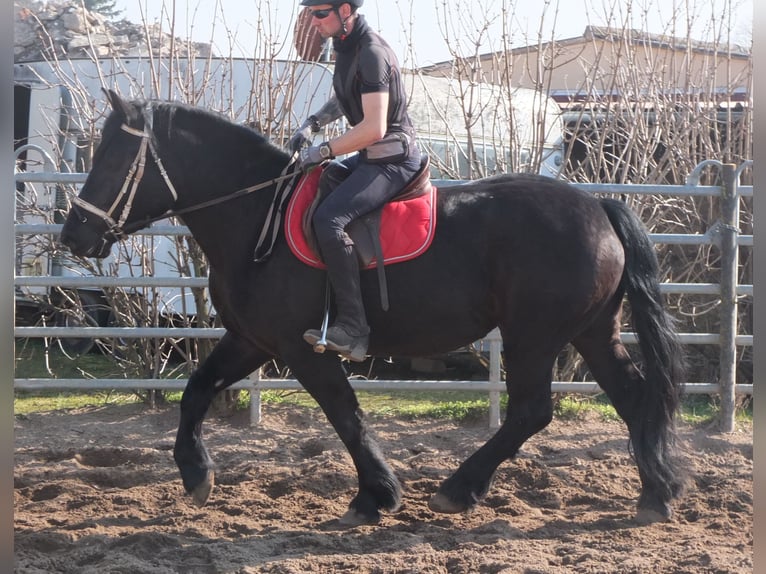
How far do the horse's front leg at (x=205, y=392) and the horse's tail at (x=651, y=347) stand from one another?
205 cm

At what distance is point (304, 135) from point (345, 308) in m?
0.98

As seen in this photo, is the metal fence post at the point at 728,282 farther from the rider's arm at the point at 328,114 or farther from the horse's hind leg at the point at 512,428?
the rider's arm at the point at 328,114

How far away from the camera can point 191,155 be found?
465 centimetres

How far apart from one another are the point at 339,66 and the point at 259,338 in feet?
4.70

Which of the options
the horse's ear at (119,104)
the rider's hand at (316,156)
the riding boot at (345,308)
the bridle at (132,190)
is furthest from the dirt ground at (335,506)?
the horse's ear at (119,104)

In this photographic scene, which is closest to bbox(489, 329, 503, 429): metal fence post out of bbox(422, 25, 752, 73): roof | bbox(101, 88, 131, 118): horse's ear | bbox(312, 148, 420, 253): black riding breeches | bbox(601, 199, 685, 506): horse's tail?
bbox(601, 199, 685, 506): horse's tail

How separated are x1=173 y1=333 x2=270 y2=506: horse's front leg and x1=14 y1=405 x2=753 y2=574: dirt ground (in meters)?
0.27

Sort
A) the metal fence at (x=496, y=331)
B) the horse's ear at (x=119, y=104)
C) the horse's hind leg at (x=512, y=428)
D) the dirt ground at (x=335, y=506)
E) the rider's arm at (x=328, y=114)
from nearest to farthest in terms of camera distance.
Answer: the dirt ground at (x=335, y=506), the horse's ear at (x=119, y=104), the horse's hind leg at (x=512, y=428), the rider's arm at (x=328, y=114), the metal fence at (x=496, y=331)

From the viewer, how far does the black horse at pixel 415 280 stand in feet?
14.7

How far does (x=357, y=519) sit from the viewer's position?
4504mm

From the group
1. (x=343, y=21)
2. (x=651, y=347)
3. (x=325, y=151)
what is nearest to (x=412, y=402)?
(x=651, y=347)

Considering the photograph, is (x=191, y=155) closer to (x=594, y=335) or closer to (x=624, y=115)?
(x=594, y=335)

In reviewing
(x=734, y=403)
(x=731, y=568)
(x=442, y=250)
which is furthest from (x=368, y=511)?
(x=734, y=403)

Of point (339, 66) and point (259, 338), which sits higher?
point (339, 66)
